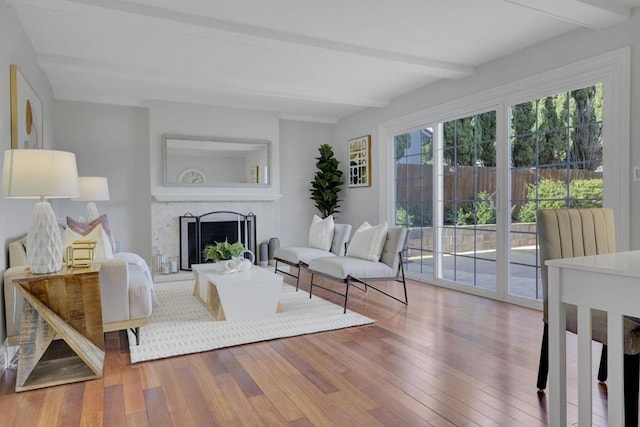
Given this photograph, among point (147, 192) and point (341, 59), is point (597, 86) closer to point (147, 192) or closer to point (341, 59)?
point (341, 59)

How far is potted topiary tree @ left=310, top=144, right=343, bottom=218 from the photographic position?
6887mm

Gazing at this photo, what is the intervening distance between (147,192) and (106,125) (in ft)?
3.53

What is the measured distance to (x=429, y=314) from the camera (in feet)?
12.4

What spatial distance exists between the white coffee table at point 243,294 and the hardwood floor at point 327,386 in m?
0.65

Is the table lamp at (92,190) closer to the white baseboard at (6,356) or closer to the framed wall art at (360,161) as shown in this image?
the white baseboard at (6,356)

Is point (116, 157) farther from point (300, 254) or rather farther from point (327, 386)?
point (327, 386)

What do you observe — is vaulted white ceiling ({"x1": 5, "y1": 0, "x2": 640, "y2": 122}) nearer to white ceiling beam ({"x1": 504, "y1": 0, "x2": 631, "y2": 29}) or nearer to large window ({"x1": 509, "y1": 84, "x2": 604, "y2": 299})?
white ceiling beam ({"x1": 504, "y1": 0, "x2": 631, "y2": 29})

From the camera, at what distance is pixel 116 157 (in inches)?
235

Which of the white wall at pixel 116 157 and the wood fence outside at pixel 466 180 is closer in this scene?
the wood fence outside at pixel 466 180

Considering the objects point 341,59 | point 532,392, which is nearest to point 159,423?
point 532,392

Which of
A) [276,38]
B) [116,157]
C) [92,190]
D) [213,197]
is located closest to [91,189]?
[92,190]

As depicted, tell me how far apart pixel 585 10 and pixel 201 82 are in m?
3.85

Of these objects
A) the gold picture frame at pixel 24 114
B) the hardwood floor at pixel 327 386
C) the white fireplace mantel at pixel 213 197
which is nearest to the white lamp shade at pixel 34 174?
the gold picture frame at pixel 24 114

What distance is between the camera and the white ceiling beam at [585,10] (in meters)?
2.88
